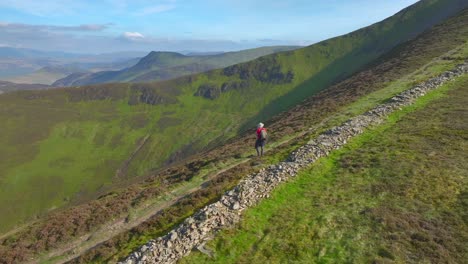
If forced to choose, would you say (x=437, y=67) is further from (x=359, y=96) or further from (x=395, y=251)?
(x=395, y=251)

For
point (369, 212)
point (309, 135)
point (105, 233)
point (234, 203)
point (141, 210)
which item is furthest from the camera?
point (309, 135)

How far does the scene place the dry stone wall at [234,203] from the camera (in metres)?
21.3

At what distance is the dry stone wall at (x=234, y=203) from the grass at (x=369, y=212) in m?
0.81

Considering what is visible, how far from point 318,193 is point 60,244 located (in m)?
23.8

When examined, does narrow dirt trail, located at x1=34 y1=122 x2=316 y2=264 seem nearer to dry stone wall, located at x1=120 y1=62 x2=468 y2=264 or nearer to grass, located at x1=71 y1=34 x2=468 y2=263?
grass, located at x1=71 y1=34 x2=468 y2=263

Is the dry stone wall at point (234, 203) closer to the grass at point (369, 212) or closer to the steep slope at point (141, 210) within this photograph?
the grass at point (369, 212)

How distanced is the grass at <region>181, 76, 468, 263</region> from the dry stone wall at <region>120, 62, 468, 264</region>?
0.81 meters

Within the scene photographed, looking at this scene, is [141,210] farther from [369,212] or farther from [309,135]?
[369,212]

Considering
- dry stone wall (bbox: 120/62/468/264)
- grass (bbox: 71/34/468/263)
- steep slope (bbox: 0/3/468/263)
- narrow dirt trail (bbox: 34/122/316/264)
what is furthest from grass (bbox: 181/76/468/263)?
narrow dirt trail (bbox: 34/122/316/264)

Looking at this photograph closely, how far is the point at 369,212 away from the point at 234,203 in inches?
366

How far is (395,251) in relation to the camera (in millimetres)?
19000

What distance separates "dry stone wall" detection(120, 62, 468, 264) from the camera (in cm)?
2133

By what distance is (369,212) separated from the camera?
74.4ft

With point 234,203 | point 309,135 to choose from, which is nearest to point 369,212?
point 234,203
